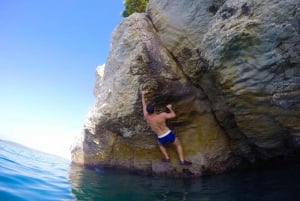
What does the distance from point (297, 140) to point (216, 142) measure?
296cm

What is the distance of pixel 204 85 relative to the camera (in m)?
10.3

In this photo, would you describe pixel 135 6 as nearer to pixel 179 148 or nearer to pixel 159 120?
pixel 159 120

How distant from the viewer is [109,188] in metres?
8.56

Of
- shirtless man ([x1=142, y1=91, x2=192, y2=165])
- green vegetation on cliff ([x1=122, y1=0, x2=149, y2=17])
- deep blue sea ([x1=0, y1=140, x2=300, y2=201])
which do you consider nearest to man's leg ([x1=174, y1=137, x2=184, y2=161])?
shirtless man ([x1=142, y1=91, x2=192, y2=165])

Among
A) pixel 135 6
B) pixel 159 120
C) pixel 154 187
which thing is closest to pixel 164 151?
pixel 159 120

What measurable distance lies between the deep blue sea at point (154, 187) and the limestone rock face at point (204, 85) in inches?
40.1

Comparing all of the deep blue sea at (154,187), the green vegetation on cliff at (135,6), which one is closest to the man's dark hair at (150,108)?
the deep blue sea at (154,187)

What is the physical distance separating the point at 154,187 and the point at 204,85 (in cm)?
439

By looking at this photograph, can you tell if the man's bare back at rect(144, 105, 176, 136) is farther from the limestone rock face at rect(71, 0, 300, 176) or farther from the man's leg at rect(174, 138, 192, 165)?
the man's leg at rect(174, 138, 192, 165)

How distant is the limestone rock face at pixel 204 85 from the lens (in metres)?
8.03

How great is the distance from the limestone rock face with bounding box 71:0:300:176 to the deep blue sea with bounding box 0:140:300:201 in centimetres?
102

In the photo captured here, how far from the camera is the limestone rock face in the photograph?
8.03 m

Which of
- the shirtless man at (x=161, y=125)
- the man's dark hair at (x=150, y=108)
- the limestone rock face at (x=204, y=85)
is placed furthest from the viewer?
the shirtless man at (x=161, y=125)

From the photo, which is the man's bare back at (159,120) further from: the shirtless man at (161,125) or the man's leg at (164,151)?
the man's leg at (164,151)
